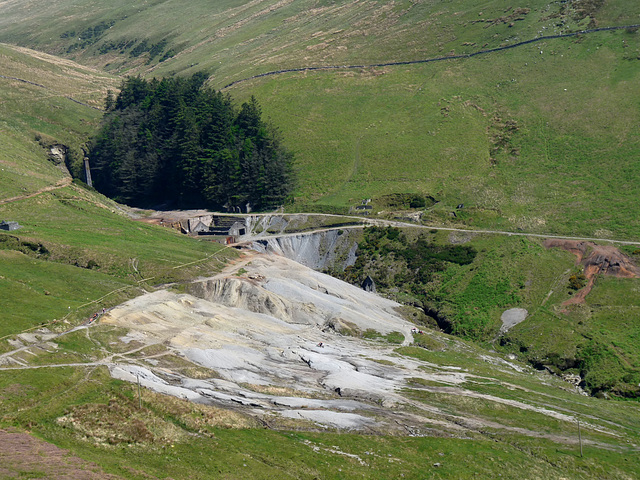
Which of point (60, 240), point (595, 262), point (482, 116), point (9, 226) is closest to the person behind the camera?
point (60, 240)

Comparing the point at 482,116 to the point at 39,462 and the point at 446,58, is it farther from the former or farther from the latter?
the point at 39,462

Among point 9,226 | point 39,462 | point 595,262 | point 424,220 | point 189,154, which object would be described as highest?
point 189,154

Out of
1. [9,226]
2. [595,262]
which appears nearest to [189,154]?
[9,226]

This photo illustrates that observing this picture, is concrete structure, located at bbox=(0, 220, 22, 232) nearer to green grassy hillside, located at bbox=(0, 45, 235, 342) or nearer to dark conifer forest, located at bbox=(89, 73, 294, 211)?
green grassy hillside, located at bbox=(0, 45, 235, 342)

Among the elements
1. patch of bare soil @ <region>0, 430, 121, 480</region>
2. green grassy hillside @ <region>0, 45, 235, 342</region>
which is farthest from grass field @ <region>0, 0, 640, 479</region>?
patch of bare soil @ <region>0, 430, 121, 480</region>

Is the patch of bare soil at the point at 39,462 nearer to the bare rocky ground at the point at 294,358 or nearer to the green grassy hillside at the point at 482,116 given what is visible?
the bare rocky ground at the point at 294,358

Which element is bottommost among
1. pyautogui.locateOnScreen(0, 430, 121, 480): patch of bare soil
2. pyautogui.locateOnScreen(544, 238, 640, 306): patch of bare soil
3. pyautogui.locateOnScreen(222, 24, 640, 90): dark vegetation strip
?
pyautogui.locateOnScreen(544, 238, 640, 306): patch of bare soil
